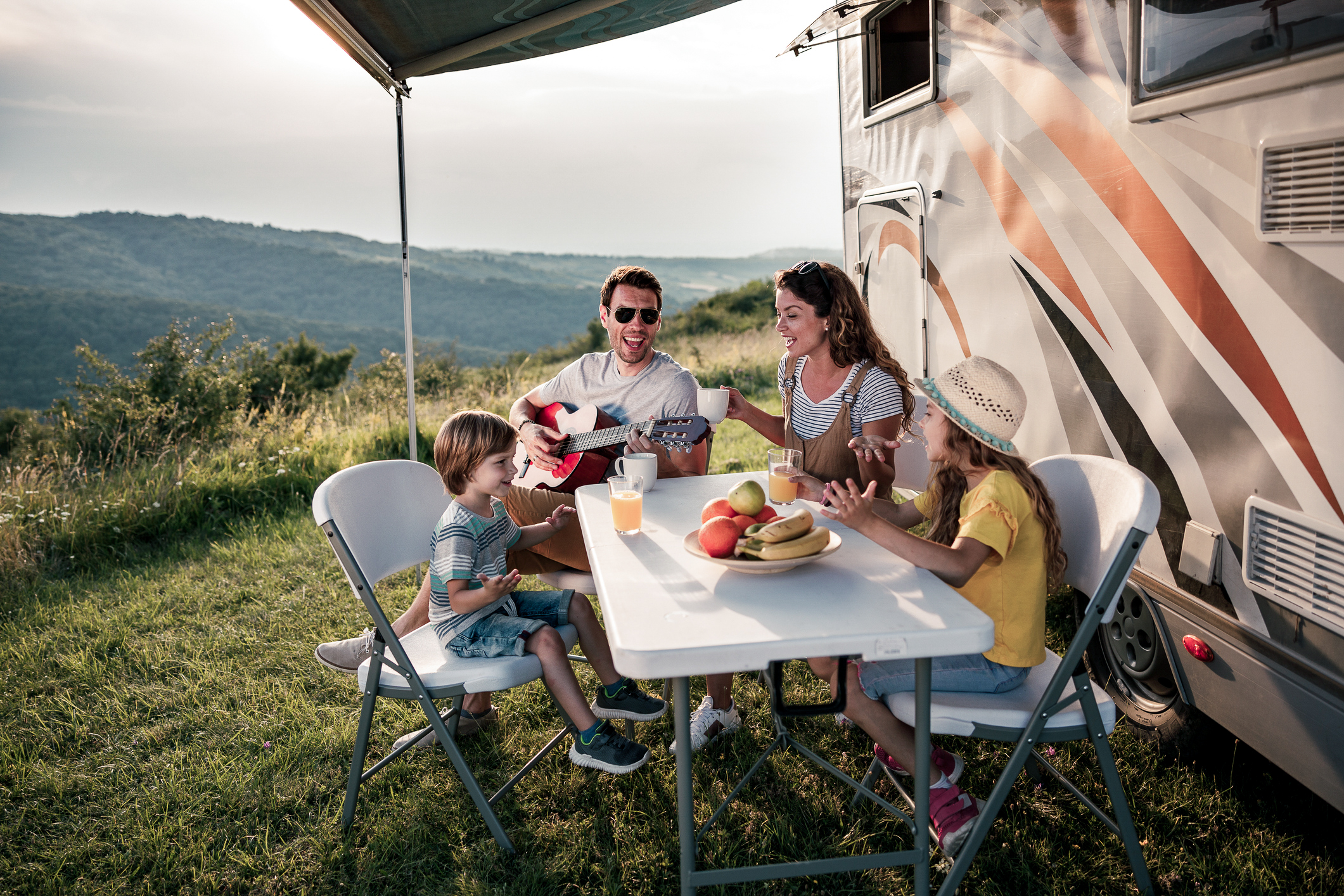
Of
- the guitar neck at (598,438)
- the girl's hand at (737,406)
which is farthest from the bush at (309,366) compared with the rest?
the girl's hand at (737,406)

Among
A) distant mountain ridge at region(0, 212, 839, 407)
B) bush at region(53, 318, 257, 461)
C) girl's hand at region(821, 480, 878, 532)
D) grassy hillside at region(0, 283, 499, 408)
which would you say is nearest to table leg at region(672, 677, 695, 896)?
girl's hand at region(821, 480, 878, 532)

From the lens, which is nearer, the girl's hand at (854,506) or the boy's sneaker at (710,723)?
the girl's hand at (854,506)

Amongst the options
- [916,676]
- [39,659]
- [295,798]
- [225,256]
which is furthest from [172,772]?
[225,256]

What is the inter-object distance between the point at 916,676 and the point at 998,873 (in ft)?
2.92

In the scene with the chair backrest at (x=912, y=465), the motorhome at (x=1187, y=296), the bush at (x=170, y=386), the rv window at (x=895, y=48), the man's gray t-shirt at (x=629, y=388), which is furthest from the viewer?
the bush at (x=170, y=386)

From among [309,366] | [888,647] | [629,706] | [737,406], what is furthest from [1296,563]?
[309,366]

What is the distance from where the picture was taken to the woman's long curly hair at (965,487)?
6.55 feet

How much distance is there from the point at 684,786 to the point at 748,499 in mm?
681

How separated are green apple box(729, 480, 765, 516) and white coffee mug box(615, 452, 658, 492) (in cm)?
66

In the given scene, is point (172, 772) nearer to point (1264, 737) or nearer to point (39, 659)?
point (39, 659)

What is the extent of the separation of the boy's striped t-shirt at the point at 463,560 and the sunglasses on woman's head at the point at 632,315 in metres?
1.11

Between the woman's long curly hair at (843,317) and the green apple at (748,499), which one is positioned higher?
the woman's long curly hair at (843,317)

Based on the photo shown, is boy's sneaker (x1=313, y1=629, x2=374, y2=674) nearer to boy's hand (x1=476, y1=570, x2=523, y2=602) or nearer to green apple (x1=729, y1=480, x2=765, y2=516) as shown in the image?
boy's hand (x1=476, y1=570, x2=523, y2=602)

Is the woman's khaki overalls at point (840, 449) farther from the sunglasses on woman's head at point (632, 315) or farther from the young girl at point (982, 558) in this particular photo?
the sunglasses on woman's head at point (632, 315)
